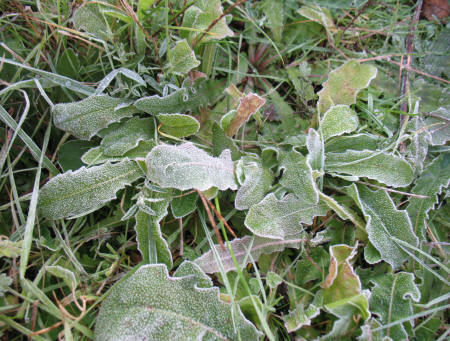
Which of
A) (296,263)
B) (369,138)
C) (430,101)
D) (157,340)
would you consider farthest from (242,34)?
(157,340)

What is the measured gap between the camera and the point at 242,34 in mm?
1674

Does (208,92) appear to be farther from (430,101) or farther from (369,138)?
(430,101)

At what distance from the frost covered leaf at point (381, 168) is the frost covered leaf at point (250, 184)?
0.89 feet

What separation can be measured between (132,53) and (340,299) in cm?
118

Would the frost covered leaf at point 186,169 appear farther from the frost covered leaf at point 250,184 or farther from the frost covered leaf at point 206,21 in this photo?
the frost covered leaf at point 206,21

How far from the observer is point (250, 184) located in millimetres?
1302

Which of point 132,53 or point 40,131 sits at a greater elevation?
point 132,53

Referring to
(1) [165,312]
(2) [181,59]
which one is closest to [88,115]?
(2) [181,59]

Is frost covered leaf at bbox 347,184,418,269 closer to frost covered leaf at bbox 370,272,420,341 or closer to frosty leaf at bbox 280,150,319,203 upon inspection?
frost covered leaf at bbox 370,272,420,341

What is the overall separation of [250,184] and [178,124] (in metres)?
0.36

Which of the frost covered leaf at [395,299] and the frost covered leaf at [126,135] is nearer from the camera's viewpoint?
the frost covered leaf at [395,299]

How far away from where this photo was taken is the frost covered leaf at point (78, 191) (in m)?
1.24

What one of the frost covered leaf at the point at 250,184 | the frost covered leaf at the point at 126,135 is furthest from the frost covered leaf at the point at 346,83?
the frost covered leaf at the point at 126,135

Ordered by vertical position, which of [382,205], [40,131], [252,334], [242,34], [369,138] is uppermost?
[242,34]
